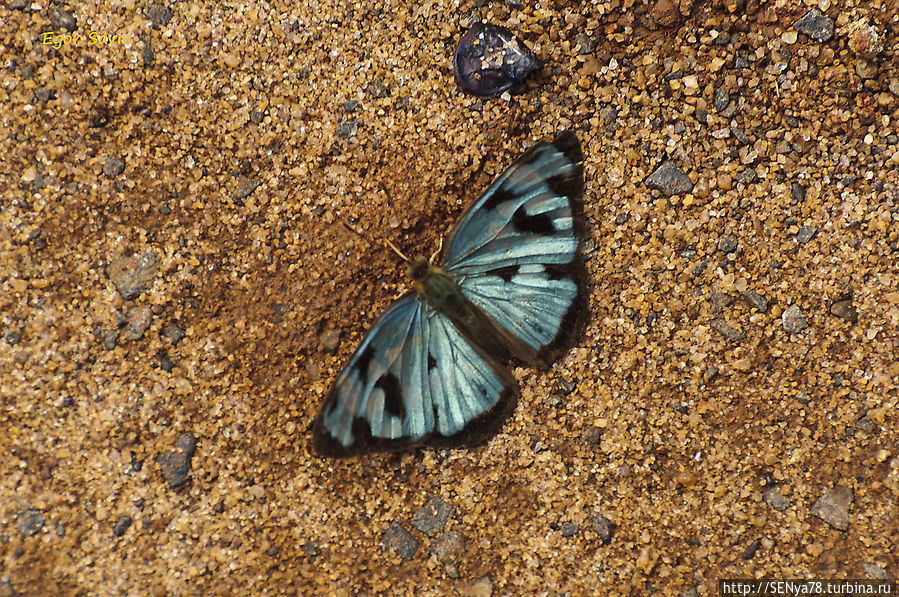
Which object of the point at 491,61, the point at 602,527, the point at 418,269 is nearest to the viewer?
the point at 418,269

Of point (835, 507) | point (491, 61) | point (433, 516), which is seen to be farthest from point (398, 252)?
point (835, 507)

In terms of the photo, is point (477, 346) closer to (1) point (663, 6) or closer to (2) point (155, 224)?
(2) point (155, 224)

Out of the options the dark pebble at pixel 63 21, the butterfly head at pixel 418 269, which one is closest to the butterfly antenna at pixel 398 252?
the butterfly head at pixel 418 269

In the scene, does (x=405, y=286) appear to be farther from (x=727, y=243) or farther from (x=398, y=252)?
(x=727, y=243)

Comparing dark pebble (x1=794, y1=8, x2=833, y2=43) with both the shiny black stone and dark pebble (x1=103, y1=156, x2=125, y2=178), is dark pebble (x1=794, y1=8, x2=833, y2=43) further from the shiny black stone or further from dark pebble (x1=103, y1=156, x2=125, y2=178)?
Result: dark pebble (x1=103, y1=156, x2=125, y2=178)

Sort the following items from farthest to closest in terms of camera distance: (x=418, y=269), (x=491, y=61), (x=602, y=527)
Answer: (x=602, y=527) < (x=491, y=61) < (x=418, y=269)
